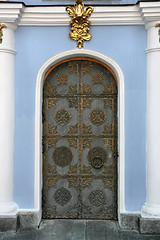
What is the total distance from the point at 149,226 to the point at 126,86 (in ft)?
7.55

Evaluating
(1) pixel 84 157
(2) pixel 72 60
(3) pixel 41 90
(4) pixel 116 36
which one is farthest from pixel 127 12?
(1) pixel 84 157

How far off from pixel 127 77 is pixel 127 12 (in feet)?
3.45

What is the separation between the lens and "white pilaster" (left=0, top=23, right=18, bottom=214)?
5.11 meters

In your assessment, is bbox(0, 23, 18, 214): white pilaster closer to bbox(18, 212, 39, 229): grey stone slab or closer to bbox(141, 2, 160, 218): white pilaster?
bbox(18, 212, 39, 229): grey stone slab

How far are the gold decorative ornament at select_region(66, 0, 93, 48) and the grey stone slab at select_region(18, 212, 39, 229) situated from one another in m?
2.94

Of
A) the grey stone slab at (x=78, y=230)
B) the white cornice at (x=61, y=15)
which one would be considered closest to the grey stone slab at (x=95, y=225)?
the grey stone slab at (x=78, y=230)

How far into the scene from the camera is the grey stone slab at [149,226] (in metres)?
4.91

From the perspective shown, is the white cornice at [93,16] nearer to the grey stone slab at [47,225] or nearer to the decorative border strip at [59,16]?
the decorative border strip at [59,16]

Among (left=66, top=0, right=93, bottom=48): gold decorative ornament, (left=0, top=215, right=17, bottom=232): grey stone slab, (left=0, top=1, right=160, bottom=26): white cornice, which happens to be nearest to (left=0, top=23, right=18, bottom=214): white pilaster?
(left=0, top=215, right=17, bottom=232): grey stone slab

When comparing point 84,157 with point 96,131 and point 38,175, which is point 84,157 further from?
point 38,175

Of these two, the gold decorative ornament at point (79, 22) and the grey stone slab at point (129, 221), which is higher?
the gold decorative ornament at point (79, 22)

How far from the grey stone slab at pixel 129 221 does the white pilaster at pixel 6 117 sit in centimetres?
182

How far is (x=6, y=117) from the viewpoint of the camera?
5.13 m

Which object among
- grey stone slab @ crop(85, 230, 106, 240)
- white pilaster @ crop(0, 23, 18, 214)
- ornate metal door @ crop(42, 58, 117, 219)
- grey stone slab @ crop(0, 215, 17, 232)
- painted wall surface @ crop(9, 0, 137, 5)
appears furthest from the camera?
ornate metal door @ crop(42, 58, 117, 219)
